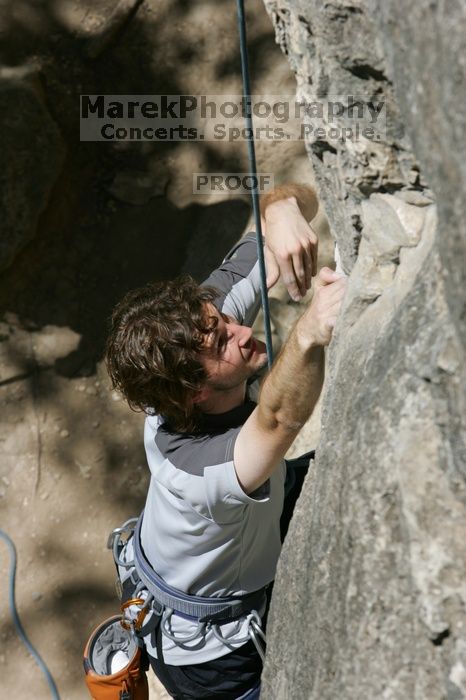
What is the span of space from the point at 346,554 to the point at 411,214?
20.5 inches

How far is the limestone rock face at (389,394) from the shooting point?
3.06 ft

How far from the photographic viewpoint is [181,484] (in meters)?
1.79

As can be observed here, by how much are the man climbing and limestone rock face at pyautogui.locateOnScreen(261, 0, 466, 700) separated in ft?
0.80

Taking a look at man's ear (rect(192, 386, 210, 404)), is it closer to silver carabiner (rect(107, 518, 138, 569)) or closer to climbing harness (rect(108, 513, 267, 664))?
climbing harness (rect(108, 513, 267, 664))

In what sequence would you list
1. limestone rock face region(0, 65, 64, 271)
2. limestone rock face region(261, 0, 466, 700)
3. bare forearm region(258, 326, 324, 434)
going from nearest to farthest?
limestone rock face region(261, 0, 466, 700) < bare forearm region(258, 326, 324, 434) < limestone rock face region(0, 65, 64, 271)

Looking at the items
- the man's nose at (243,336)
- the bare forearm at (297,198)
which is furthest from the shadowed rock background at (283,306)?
the bare forearm at (297,198)

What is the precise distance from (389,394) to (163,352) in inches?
31.8

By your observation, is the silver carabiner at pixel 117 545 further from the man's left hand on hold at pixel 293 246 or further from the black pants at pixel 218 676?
the man's left hand on hold at pixel 293 246

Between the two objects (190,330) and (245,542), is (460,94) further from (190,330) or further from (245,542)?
(245,542)

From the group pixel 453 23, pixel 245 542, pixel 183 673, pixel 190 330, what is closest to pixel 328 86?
pixel 453 23

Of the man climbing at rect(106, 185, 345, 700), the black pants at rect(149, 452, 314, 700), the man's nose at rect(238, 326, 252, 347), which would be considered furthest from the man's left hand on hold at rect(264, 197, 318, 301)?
the black pants at rect(149, 452, 314, 700)

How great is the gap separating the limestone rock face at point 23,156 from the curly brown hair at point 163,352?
2364 millimetres

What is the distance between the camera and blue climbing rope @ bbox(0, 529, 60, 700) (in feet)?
11.5

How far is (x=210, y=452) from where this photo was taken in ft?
5.80
